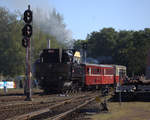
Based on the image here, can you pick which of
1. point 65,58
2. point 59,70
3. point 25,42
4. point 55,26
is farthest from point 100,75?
point 55,26

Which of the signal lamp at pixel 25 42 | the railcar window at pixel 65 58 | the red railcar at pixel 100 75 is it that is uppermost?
the signal lamp at pixel 25 42

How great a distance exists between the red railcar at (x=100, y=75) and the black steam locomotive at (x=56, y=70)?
3.72 metres

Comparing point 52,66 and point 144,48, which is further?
point 144,48

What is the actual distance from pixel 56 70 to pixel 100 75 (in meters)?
9.98

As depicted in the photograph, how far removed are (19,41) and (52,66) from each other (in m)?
31.0

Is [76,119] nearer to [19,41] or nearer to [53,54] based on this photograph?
[53,54]

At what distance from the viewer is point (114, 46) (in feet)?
302

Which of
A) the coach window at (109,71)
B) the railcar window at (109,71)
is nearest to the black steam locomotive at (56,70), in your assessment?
the railcar window at (109,71)

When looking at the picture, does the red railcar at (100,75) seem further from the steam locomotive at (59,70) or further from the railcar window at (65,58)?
the railcar window at (65,58)

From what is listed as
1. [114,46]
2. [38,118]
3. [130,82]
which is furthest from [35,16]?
[38,118]

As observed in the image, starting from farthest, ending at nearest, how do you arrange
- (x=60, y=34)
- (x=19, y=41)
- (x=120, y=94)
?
(x=60, y=34) < (x=19, y=41) < (x=120, y=94)

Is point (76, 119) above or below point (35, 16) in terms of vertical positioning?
below

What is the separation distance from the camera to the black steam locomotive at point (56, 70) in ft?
90.6

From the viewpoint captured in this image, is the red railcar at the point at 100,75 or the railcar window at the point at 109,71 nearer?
the red railcar at the point at 100,75
